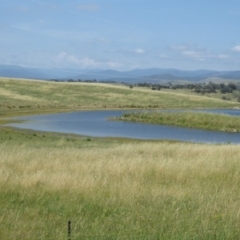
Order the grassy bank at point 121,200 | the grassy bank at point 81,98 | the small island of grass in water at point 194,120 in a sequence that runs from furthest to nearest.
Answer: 1. the grassy bank at point 81,98
2. the small island of grass in water at point 194,120
3. the grassy bank at point 121,200

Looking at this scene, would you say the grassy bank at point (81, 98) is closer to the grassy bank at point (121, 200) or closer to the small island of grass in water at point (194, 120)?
the small island of grass in water at point (194, 120)

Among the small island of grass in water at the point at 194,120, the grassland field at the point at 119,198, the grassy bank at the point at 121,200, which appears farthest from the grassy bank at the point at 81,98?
the grassy bank at the point at 121,200

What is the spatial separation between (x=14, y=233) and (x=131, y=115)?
5935cm

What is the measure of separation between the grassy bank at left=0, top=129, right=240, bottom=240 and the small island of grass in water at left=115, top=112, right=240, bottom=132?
44.9 m

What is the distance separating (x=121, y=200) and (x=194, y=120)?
2064 inches

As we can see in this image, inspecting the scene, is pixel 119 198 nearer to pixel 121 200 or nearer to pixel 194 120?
pixel 121 200

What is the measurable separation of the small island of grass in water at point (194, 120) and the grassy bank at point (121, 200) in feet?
147

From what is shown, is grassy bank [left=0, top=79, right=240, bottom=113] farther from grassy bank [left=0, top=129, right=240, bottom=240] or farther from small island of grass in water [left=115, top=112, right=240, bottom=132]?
grassy bank [left=0, top=129, right=240, bottom=240]

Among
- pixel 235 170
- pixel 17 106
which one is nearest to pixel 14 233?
pixel 235 170

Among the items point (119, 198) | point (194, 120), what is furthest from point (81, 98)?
point (119, 198)

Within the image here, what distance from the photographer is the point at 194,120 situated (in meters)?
59.7

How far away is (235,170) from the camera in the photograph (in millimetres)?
11094

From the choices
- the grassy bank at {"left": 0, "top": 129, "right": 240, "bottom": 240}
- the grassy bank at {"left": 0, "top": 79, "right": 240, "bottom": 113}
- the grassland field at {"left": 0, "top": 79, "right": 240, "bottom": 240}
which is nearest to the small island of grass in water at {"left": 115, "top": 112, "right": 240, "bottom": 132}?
the grassy bank at {"left": 0, "top": 79, "right": 240, "bottom": 113}

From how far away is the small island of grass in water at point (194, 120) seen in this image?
185 ft
